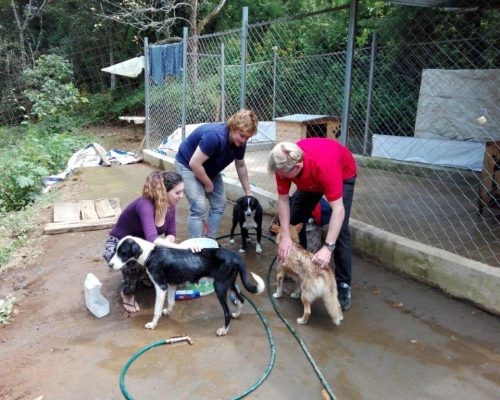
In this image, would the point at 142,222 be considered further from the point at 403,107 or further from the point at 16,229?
the point at 403,107

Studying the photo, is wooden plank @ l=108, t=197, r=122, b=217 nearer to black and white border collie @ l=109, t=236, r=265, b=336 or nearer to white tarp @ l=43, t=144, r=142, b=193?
black and white border collie @ l=109, t=236, r=265, b=336

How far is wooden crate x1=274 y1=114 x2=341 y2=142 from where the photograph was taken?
843 centimetres

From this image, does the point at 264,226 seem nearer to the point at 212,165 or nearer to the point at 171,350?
the point at 212,165

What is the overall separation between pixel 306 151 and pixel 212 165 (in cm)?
119

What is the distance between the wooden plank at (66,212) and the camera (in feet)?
19.2

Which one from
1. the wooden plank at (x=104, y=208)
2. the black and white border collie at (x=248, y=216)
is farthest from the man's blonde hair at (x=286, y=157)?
the wooden plank at (x=104, y=208)

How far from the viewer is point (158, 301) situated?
10.7ft

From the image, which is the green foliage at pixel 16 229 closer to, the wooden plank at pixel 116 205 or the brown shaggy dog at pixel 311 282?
the wooden plank at pixel 116 205

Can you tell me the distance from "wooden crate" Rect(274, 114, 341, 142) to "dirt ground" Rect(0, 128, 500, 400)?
470 cm

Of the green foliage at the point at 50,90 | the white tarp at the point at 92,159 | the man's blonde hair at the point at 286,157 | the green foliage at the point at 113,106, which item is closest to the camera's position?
the man's blonde hair at the point at 286,157

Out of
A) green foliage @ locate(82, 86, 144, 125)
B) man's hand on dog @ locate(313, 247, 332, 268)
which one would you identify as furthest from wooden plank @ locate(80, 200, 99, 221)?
green foliage @ locate(82, 86, 144, 125)

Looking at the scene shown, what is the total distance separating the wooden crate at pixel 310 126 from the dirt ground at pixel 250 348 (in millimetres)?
4698

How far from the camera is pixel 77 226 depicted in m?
5.54

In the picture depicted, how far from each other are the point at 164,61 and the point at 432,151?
570cm
